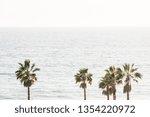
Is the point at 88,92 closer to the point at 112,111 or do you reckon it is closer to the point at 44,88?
the point at 44,88

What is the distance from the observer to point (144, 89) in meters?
122

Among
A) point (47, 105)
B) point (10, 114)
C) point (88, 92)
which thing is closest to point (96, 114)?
point (47, 105)

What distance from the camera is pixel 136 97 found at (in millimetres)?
111438

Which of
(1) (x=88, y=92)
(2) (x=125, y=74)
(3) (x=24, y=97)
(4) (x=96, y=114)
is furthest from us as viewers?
(1) (x=88, y=92)

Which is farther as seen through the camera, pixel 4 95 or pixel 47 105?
pixel 4 95

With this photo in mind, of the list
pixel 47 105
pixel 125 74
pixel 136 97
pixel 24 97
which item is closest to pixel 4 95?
pixel 24 97

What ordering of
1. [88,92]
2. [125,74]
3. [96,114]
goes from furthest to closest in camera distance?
[88,92], [125,74], [96,114]

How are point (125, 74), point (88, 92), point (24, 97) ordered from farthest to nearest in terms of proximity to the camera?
1. point (88, 92)
2. point (24, 97)
3. point (125, 74)

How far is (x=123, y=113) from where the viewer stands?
25984 millimetres

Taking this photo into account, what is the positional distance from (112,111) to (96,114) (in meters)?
0.98

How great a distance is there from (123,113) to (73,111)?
2919mm

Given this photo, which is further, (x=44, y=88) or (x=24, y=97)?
(x=44, y=88)

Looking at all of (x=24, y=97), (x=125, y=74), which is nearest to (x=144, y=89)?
(x=24, y=97)

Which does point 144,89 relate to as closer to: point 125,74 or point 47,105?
point 125,74
